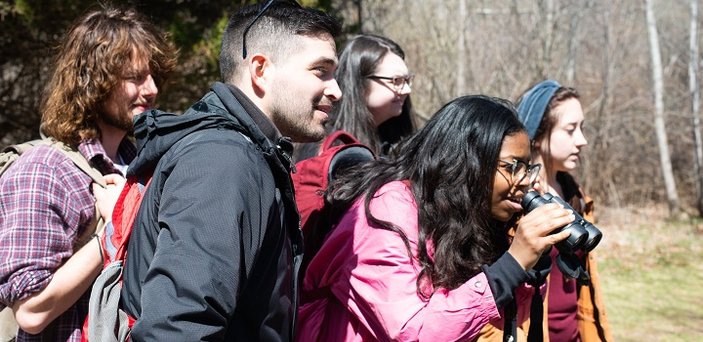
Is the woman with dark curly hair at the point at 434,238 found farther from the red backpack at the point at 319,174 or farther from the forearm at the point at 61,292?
the forearm at the point at 61,292

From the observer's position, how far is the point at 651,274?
9.89 metres

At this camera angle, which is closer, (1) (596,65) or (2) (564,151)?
(2) (564,151)

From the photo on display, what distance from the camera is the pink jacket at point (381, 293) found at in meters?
2.07

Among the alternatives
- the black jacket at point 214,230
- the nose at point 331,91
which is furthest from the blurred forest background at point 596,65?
the black jacket at point 214,230

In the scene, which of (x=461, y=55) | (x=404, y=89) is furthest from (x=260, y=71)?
(x=461, y=55)

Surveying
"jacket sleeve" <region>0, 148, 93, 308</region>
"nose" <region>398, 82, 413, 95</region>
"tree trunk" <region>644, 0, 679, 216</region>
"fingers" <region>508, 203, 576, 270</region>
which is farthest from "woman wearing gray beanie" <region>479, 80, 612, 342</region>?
"tree trunk" <region>644, 0, 679, 216</region>

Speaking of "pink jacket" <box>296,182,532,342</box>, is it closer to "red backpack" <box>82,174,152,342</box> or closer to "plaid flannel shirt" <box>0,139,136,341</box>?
"red backpack" <box>82,174,152,342</box>

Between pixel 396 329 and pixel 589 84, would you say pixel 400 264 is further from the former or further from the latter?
pixel 589 84

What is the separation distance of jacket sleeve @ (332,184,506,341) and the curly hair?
40.3 inches

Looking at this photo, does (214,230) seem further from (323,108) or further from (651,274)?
(651,274)

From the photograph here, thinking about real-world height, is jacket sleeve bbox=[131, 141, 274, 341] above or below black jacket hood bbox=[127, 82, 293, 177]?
below

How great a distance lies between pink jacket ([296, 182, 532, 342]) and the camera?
6.78 feet

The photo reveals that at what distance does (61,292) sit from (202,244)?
898 mm

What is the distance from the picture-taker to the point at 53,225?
227cm
